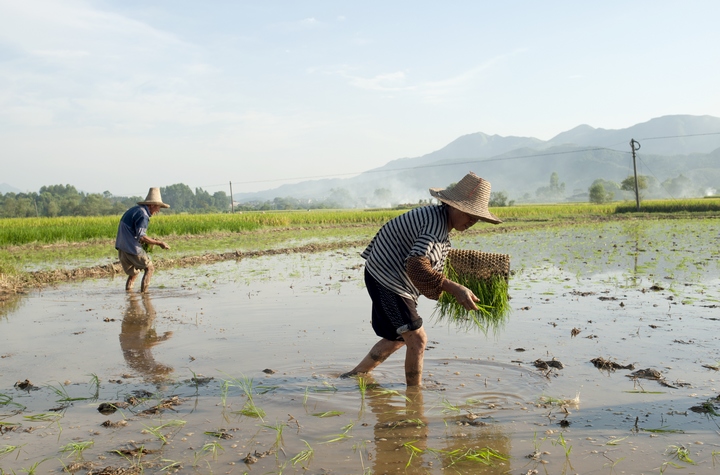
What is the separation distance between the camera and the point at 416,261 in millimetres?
3309

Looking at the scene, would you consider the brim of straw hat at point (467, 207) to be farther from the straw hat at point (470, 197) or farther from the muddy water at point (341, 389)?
the muddy water at point (341, 389)

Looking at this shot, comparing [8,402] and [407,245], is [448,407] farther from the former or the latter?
[8,402]

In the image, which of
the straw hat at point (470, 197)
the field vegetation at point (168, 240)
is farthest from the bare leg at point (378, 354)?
the field vegetation at point (168, 240)

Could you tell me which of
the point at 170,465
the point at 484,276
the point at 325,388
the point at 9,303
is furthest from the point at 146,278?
the point at 170,465

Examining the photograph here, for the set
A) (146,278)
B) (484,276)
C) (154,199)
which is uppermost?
(154,199)

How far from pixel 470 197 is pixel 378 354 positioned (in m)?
1.26

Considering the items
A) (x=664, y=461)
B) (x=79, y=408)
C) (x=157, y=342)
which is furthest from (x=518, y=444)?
(x=157, y=342)

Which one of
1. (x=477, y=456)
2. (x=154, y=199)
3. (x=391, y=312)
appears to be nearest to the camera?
(x=477, y=456)

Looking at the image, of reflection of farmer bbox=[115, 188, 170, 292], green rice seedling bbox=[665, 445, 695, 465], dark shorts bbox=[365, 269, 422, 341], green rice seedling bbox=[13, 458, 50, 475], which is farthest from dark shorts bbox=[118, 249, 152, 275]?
green rice seedling bbox=[665, 445, 695, 465]

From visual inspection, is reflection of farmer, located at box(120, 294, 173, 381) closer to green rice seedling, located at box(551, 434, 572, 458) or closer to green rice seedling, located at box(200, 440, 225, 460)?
green rice seedling, located at box(200, 440, 225, 460)

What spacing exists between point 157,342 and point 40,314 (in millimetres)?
2352

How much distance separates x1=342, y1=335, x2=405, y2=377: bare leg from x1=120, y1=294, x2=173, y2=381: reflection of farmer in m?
1.40

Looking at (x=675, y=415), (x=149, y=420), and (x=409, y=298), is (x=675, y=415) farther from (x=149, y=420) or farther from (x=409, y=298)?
(x=149, y=420)

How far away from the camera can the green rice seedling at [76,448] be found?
109 inches
